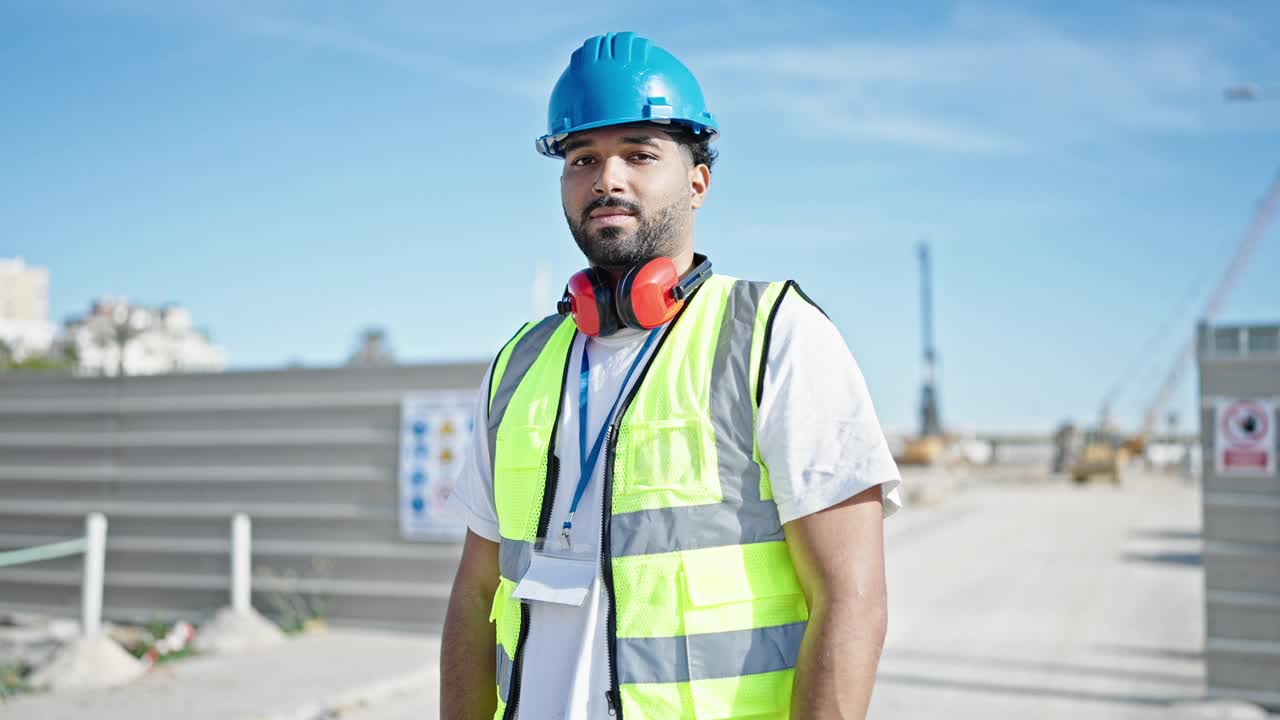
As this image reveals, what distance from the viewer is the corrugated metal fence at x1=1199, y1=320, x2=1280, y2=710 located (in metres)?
7.84

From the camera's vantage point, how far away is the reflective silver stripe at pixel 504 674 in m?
2.20

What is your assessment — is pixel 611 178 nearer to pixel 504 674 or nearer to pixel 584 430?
pixel 584 430

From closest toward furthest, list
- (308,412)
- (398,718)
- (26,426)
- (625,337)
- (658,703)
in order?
1. (658,703)
2. (625,337)
3. (398,718)
4. (308,412)
5. (26,426)

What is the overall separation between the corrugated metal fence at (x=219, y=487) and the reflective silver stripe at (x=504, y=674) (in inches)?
304

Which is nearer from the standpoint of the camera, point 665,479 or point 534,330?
point 665,479

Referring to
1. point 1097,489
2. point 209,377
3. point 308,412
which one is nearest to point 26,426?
point 209,377

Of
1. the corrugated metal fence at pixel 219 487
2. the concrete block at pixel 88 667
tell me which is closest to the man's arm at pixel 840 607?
the concrete block at pixel 88 667

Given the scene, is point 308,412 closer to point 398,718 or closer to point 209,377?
point 209,377

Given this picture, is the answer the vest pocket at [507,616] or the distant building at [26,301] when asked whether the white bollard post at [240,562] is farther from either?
the distant building at [26,301]

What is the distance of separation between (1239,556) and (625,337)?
7.04m

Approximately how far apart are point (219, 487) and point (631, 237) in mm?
9688

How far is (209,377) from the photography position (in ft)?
36.5

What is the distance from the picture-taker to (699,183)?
246cm

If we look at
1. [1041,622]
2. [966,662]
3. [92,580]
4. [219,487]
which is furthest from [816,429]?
[1041,622]
